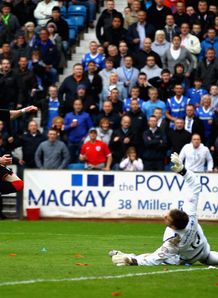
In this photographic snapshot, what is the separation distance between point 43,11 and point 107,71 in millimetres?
4769

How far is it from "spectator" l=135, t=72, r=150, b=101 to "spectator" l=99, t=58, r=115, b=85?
801 millimetres

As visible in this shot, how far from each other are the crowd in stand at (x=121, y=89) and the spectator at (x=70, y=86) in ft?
0.10

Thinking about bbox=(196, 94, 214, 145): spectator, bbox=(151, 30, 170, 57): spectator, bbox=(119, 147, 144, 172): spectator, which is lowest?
bbox=(119, 147, 144, 172): spectator

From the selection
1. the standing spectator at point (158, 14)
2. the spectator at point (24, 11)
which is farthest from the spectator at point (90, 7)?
the standing spectator at point (158, 14)

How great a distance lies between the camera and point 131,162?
25641 millimetres

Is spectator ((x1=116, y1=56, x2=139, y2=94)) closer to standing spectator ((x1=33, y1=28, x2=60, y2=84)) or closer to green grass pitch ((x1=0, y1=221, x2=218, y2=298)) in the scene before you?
standing spectator ((x1=33, y1=28, x2=60, y2=84))

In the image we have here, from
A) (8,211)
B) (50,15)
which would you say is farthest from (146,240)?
(50,15)

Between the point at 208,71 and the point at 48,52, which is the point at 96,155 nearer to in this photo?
the point at 208,71

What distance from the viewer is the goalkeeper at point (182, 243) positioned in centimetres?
1390

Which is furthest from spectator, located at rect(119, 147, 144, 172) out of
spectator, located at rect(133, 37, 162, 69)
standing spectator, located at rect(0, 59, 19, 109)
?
standing spectator, located at rect(0, 59, 19, 109)

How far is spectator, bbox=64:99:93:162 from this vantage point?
26.7 meters

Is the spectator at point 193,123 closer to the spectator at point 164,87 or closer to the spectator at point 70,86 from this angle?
the spectator at point 164,87

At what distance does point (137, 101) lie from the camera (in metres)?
26.3

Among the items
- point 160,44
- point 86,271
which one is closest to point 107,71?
point 160,44
